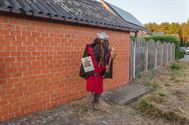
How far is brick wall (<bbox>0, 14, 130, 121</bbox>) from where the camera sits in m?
5.08

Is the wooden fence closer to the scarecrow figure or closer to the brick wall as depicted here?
the brick wall

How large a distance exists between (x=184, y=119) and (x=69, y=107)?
118 inches

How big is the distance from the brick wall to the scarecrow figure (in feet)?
2.69

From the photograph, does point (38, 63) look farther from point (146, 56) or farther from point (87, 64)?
point (146, 56)

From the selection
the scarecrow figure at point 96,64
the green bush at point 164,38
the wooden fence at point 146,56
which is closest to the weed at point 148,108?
the scarecrow figure at point 96,64

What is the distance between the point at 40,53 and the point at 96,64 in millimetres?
1400

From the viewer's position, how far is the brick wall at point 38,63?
5082 mm

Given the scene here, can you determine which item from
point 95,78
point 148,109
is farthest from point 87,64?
point 148,109

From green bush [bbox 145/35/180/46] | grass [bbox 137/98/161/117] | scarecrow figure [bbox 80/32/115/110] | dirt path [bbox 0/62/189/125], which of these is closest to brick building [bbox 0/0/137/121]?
dirt path [bbox 0/62/189/125]

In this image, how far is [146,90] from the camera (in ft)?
30.0

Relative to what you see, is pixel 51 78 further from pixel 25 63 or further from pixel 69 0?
pixel 69 0

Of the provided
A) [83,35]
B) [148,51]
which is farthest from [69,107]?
[148,51]

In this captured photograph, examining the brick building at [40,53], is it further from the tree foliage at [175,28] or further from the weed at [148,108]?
the tree foliage at [175,28]

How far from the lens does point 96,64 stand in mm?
6082
